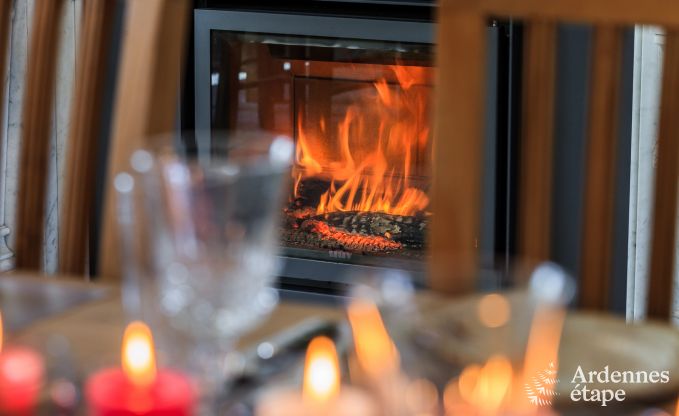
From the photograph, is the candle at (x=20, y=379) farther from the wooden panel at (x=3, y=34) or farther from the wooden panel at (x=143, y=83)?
the wooden panel at (x=3, y=34)

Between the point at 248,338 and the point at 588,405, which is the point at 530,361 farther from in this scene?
the point at 248,338

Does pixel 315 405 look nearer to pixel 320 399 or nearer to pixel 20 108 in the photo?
pixel 320 399

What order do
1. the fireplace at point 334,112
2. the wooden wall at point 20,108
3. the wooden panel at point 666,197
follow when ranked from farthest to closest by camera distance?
the wooden wall at point 20,108 → the fireplace at point 334,112 → the wooden panel at point 666,197

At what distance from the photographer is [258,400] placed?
71cm

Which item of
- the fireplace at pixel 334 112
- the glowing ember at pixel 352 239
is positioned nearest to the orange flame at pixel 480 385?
the fireplace at pixel 334 112

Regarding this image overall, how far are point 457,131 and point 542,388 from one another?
448mm

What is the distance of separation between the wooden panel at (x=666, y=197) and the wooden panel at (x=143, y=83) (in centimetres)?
52

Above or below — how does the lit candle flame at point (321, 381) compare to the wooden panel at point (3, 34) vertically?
below

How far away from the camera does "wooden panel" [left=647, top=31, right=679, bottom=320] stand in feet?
3.49

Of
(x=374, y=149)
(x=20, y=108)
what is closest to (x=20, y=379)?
(x=374, y=149)

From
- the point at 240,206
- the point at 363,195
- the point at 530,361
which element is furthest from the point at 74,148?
the point at 363,195

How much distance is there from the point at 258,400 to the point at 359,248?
1.59m

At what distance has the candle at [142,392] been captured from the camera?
2.04 feet

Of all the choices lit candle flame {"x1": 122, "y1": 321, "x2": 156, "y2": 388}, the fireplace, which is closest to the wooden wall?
the fireplace
